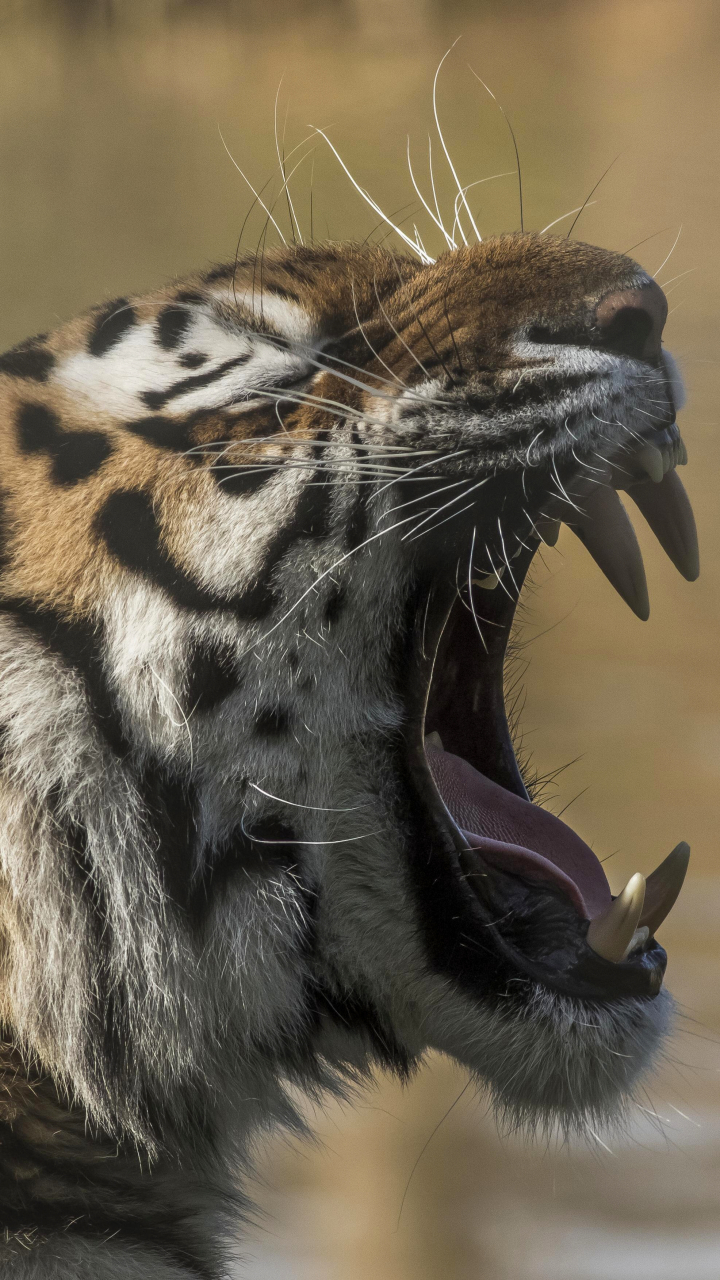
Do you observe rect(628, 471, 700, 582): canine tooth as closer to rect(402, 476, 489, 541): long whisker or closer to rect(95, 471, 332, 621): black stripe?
rect(402, 476, 489, 541): long whisker

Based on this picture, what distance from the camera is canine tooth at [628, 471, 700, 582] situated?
68 centimetres

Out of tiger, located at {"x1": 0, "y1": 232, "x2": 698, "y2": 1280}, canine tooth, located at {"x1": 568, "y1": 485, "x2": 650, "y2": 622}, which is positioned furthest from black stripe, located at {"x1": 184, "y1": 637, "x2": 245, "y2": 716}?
canine tooth, located at {"x1": 568, "y1": 485, "x2": 650, "y2": 622}

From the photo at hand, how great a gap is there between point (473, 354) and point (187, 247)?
31cm

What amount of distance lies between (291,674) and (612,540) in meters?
0.27

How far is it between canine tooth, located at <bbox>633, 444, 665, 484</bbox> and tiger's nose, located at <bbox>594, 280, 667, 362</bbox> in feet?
0.17

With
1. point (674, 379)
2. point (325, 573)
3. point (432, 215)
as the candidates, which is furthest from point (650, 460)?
point (432, 215)

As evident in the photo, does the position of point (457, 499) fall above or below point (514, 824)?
above

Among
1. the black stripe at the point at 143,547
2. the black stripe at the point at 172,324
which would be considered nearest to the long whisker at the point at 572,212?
the black stripe at the point at 172,324

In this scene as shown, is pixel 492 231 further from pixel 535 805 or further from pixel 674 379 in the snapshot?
pixel 535 805

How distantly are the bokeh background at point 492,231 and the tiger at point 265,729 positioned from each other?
122mm

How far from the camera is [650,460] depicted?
617mm

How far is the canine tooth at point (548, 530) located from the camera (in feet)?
2.12

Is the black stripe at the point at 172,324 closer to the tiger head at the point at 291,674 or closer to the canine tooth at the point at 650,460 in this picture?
the tiger head at the point at 291,674

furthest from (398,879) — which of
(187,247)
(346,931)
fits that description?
(187,247)
